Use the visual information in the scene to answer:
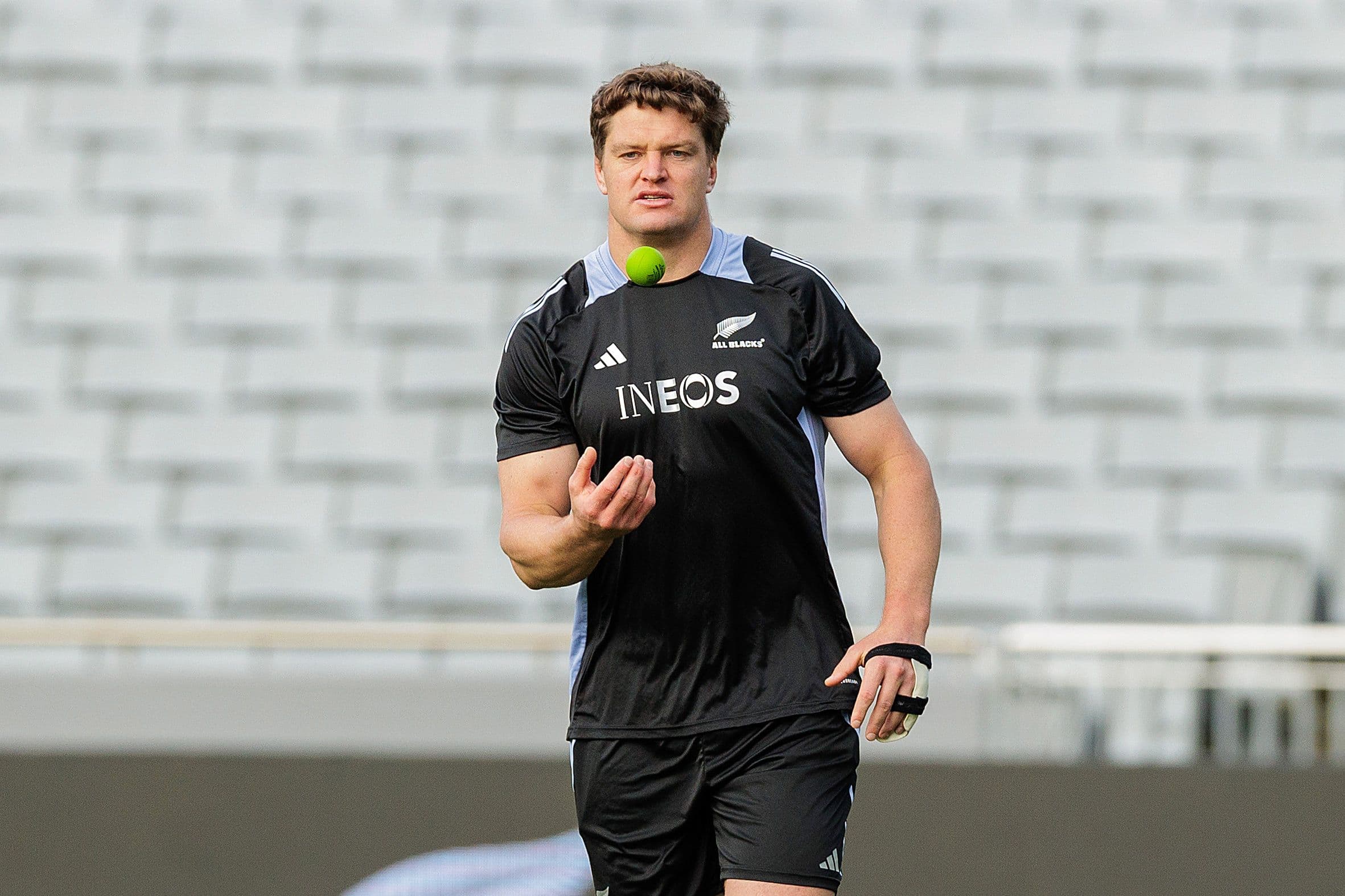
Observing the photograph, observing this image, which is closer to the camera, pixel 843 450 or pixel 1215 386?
pixel 843 450

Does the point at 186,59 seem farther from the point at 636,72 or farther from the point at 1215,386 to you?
the point at 636,72

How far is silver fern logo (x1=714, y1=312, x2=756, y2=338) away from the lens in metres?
2.98

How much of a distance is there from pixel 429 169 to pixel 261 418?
1504 mm

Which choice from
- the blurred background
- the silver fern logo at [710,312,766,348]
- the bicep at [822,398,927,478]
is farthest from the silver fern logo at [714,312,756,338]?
the blurred background

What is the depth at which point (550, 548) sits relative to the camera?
279 centimetres

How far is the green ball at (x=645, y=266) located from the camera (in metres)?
2.93

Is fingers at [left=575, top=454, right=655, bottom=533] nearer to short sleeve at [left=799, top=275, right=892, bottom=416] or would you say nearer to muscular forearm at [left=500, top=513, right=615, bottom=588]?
muscular forearm at [left=500, top=513, right=615, bottom=588]

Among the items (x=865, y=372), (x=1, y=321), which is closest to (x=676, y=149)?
(x=865, y=372)

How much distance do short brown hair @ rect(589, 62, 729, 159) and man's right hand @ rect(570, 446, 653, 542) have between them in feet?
2.16

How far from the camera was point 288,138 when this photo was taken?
337 inches

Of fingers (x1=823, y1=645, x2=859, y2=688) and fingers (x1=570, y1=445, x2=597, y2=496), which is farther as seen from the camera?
fingers (x1=823, y1=645, x2=859, y2=688)

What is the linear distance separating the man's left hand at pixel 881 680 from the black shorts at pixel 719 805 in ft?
0.48

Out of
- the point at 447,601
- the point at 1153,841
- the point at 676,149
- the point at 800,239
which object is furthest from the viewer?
the point at 800,239

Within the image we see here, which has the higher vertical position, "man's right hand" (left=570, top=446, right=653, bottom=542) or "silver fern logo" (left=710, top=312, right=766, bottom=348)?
"silver fern logo" (left=710, top=312, right=766, bottom=348)
